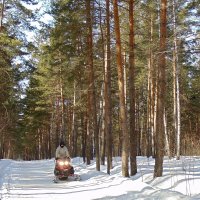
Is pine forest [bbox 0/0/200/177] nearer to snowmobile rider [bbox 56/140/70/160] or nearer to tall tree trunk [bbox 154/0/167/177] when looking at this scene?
tall tree trunk [bbox 154/0/167/177]

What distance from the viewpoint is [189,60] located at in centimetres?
3466

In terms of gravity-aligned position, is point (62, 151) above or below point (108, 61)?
below

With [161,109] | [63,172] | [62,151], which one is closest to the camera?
[161,109]

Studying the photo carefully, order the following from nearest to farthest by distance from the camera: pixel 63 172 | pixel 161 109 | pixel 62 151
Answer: pixel 161 109
pixel 63 172
pixel 62 151

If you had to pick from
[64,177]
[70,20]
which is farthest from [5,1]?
[64,177]

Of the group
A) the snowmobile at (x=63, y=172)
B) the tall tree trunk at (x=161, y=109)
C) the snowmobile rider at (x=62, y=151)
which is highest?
the tall tree trunk at (x=161, y=109)

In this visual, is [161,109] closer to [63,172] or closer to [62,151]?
[63,172]

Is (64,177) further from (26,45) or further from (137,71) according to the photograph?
(137,71)

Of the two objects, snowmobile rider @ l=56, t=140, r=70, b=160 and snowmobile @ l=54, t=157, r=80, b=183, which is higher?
snowmobile rider @ l=56, t=140, r=70, b=160

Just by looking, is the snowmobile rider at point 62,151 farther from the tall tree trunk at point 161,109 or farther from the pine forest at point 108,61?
the tall tree trunk at point 161,109

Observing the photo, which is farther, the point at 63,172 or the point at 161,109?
the point at 63,172

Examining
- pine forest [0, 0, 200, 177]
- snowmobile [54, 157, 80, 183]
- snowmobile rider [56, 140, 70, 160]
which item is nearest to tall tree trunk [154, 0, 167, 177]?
pine forest [0, 0, 200, 177]

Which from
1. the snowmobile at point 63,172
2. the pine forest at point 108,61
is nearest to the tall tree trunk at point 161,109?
the pine forest at point 108,61

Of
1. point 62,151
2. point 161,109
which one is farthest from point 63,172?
point 161,109
